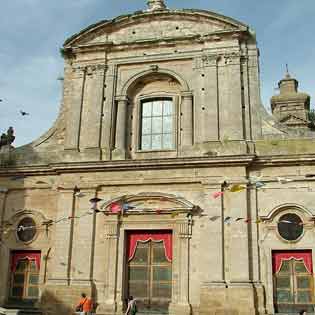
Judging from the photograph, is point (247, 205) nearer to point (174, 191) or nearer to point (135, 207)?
point (174, 191)

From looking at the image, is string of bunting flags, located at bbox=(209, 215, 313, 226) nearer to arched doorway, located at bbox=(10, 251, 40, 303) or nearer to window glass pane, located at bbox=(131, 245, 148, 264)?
window glass pane, located at bbox=(131, 245, 148, 264)

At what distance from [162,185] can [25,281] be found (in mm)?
5190

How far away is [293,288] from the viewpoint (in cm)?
1345

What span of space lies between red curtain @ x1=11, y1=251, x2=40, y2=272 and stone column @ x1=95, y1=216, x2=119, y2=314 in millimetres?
2106

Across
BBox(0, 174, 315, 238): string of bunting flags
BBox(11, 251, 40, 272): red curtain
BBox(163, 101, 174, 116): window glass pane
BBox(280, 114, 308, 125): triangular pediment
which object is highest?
BBox(280, 114, 308, 125): triangular pediment

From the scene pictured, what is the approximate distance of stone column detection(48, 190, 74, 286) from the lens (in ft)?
47.6

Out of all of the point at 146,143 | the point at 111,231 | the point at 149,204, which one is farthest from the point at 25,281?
the point at 146,143

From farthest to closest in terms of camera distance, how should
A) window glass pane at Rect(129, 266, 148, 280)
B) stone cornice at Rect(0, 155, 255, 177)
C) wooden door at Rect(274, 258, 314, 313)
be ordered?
window glass pane at Rect(129, 266, 148, 280)
stone cornice at Rect(0, 155, 255, 177)
wooden door at Rect(274, 258, 314, 313)

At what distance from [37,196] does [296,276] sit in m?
8.26

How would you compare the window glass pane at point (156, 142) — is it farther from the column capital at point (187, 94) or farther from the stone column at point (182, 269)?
the stone column at point (182, 269)

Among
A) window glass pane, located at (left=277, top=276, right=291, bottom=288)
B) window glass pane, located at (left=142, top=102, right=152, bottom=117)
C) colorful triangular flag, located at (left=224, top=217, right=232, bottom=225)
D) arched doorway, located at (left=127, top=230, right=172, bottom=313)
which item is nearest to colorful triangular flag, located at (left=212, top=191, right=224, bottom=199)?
colorful triangular flag, located at (left=224, top=217, right=232, bottom=225)

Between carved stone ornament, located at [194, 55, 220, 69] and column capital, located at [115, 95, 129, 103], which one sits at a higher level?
carved stone ornament, located at [194, 55, 220, 69]

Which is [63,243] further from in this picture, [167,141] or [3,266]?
[167,141]

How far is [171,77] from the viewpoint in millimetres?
16391
